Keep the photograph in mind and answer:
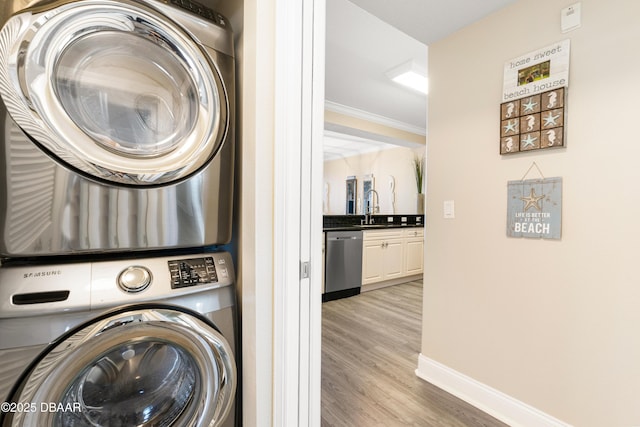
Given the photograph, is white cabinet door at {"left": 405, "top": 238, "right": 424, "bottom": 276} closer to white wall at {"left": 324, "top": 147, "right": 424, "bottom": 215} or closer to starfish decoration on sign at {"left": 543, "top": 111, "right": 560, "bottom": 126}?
white wall at {"left": 324, "top": 147, "right": 424, "bottom": 215}

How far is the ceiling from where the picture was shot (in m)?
1.60

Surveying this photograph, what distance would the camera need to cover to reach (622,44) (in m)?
1.18

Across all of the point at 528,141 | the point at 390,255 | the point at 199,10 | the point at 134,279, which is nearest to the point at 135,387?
the point at 134,279

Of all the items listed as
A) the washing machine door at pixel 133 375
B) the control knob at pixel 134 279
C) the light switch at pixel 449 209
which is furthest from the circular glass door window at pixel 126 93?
the light switch at pixel 449 209

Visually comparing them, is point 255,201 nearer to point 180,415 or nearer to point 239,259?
point 239,259

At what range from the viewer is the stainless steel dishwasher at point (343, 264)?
336cm

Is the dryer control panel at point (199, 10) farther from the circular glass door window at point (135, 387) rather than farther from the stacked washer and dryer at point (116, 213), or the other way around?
the circular glass door window at point (135, 387)

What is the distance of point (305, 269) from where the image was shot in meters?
0.86

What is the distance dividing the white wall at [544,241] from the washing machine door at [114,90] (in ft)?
5.10

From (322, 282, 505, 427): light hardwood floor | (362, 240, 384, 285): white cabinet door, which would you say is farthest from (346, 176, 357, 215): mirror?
(322, 282, 505, 427): light hardwood floor

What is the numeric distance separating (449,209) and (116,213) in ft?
5.99

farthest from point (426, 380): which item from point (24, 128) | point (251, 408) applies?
point (24, 128)

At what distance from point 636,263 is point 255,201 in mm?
1628

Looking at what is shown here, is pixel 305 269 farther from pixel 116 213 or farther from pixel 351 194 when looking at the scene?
pixel 351 194
